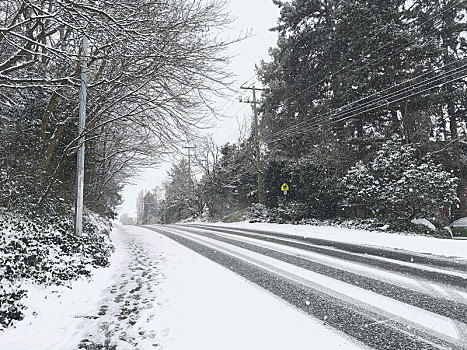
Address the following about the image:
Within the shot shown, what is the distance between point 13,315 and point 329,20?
23.9 m

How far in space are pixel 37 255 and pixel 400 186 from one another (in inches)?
525

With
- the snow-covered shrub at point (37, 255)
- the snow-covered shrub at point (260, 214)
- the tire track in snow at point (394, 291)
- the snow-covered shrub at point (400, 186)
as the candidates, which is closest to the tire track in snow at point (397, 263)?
the tire track in snow at point (394, 291)

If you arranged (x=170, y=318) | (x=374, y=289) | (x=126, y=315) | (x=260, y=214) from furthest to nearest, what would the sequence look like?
1. (x=260, y=214)
2. (x=374, y=289)
3. (x=126, y=315)
4. (x=170, y=318)

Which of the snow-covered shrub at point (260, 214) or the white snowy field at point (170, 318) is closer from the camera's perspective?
the white snowy field at point (170, 318)

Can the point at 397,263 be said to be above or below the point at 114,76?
below

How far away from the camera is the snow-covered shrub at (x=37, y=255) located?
374cm

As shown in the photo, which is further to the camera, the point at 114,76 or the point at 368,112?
the point at 368,112

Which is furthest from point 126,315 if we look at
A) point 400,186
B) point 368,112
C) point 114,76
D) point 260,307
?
point 368,112

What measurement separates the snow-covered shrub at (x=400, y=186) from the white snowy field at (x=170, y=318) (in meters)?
10.5

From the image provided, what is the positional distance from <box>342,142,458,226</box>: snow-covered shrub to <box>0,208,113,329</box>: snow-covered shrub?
38.9 ft

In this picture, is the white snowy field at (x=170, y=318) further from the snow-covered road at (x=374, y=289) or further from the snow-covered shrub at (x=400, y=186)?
the snow-covered shrub at (x=400, y=186)

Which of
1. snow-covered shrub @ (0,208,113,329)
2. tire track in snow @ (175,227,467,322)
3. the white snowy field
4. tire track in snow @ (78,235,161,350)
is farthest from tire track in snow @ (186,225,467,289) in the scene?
snow-covered shrub @ (0,208,113,329)

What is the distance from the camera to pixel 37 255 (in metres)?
4.96

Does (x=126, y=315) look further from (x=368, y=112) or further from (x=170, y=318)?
(x=368, y=112)
